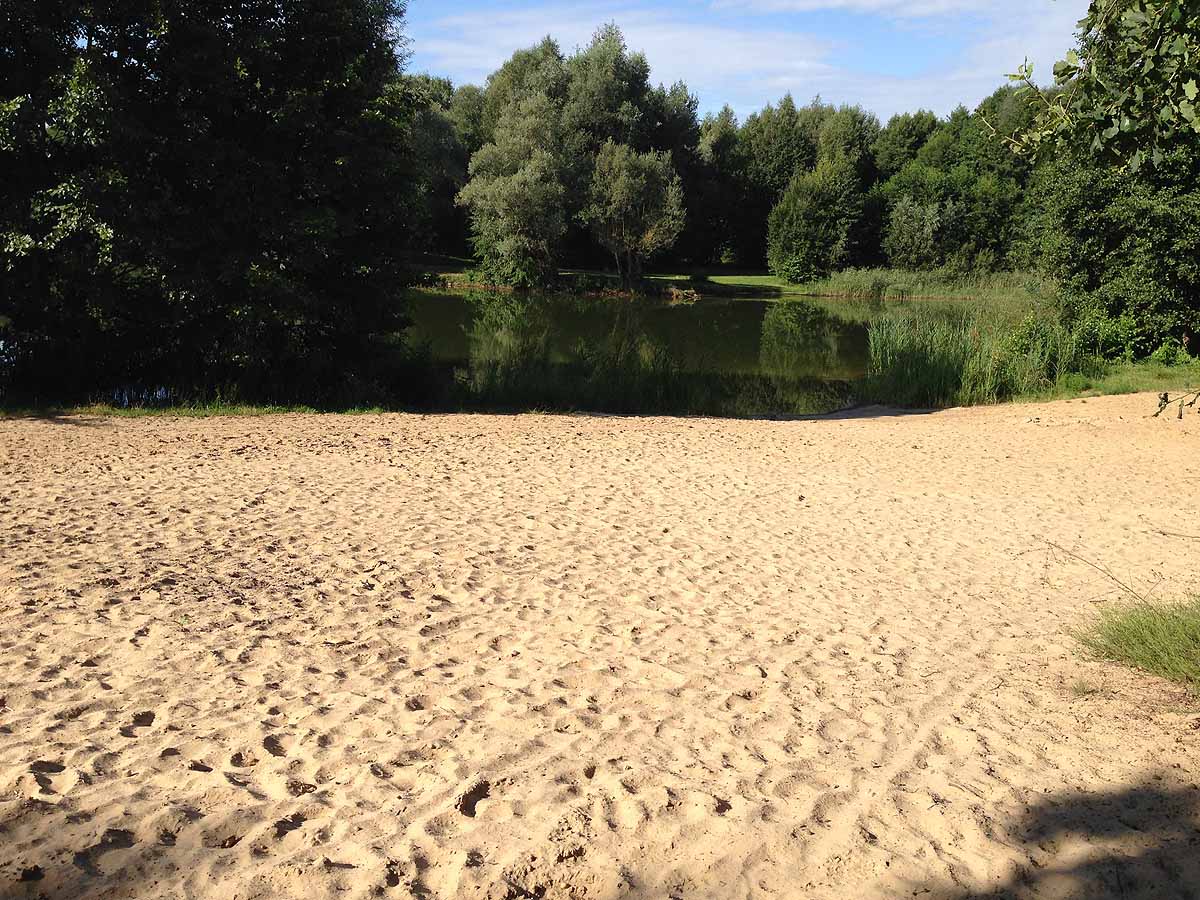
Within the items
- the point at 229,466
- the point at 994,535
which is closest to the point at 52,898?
the point at 229,466

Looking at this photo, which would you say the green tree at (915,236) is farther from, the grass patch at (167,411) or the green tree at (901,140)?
the grass patch at (167,411)

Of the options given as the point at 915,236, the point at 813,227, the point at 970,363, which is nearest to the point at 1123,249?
the point at 970,363

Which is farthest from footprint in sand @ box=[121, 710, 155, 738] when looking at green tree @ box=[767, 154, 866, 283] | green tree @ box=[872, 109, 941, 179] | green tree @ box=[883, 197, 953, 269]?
green tree @ box=[872, 109, 941, 179]

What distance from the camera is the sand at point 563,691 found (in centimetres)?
322

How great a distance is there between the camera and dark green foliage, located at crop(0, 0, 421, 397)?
1258cm

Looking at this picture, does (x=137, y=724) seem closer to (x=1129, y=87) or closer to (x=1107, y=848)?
(x=1107, y=848)

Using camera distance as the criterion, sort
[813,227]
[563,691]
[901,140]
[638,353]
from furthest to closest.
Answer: [901,140] → [813,227] → [638,353] → [563,691]

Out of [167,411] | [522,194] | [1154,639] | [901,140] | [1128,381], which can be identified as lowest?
[1154,639]

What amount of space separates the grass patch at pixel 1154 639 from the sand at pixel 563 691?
0.43 feet

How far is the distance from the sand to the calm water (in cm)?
816

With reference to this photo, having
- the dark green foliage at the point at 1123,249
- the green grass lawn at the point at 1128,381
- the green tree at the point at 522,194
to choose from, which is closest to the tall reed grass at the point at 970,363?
the green grass lawn at the point at 1128,381

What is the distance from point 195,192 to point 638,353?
13.3 m

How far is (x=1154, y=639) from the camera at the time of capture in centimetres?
521

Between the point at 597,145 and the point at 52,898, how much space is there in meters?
48.4
